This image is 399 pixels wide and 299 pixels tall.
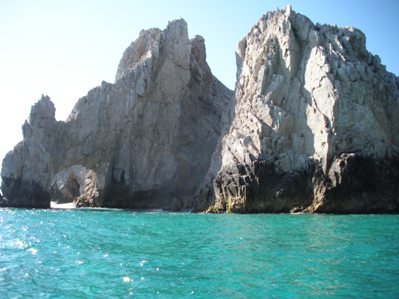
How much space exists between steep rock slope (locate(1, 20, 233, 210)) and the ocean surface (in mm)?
44832

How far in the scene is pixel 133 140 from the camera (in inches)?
3073

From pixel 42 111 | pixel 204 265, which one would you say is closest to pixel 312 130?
pixel 204 265

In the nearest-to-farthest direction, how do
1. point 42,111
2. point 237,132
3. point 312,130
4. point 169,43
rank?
point 312,130 < point 237,132 < point 42,111 < point 169,43

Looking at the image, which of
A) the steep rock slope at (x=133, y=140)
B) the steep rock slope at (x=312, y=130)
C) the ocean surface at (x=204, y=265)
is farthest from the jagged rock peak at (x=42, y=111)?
the ocean surface at (x=204, y=265)

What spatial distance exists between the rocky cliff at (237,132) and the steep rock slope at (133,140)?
0.19 meters

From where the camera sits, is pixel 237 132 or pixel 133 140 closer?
pixel 237 132

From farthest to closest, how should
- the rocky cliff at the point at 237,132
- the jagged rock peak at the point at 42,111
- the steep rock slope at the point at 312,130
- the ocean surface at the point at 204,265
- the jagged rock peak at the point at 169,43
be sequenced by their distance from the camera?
the jagged rock peak at the point at 169,43
the jagged rock peak at the point at 42,111
the rocky cliff at the point at 237,132
the steep rock slope at the point at 312,130
the ocean surface at the point at 204,265

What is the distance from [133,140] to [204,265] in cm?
6244

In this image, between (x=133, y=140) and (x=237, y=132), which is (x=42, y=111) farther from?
(x=237, y=132)

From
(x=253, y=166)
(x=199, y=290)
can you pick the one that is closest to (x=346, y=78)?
(x=253, y=166)

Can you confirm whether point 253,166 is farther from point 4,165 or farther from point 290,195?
point 4,165

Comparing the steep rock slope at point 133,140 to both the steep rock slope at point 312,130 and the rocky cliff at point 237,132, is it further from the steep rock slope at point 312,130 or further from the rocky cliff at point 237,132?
the steep rock slope at point 312,130

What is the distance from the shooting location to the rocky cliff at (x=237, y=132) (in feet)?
166

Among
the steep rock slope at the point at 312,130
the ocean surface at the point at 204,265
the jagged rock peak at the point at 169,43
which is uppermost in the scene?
the jagged rock peak at the point at 169,43
